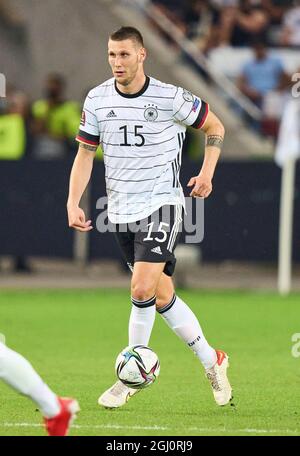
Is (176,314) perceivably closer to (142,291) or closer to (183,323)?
(183,323)

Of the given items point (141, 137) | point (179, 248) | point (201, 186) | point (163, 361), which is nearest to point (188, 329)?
point (201, 186)

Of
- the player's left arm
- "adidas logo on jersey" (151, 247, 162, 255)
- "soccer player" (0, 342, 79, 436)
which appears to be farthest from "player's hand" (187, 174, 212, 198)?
"soccer player" (0, 342, 79, 436)

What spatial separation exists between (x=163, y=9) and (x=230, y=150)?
118 inches

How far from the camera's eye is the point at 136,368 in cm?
953

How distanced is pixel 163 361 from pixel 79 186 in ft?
10.1

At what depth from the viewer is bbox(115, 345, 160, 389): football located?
9531 millimetres

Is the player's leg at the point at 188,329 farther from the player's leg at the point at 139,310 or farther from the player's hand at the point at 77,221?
the player's hand at the point at 77,221

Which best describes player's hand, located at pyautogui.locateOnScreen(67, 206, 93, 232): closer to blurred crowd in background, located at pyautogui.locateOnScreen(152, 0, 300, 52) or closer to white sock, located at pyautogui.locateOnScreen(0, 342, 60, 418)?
white sock, located at pyautogui.locateOnScreen(0, 342, 60, 418)

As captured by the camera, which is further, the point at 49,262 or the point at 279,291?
the point at 49,262

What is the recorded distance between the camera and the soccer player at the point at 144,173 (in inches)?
385

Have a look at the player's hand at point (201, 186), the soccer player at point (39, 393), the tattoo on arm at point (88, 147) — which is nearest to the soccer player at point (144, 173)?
the tattoo on arm at point (88, 147)

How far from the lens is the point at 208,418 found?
9328mm

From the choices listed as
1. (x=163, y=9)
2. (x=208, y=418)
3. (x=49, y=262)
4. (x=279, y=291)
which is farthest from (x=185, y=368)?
(x=163, y=9)

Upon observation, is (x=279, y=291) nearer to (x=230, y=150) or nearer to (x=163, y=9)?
(x=230, y=150)
